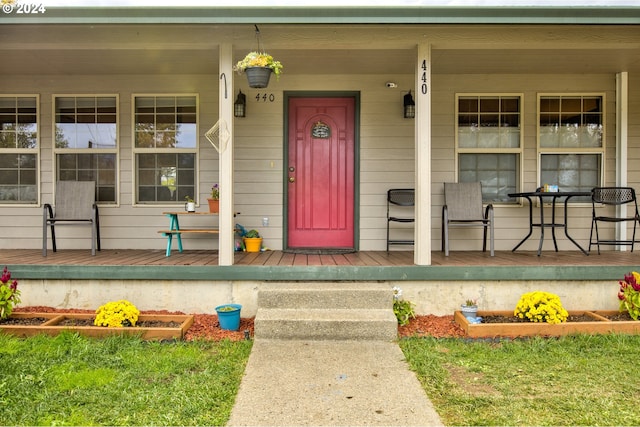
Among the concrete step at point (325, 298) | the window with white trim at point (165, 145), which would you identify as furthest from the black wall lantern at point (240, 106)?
the concrete step at point (325, 298)

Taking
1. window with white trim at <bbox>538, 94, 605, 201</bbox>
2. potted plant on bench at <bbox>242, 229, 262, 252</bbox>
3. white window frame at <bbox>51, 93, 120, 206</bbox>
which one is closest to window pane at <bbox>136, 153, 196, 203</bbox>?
white window frame at <bbox>51, 93, 120, 206</bbox>

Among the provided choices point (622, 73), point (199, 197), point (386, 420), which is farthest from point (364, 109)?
point (386, 420)

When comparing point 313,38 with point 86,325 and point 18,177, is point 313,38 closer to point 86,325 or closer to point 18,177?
point 86,325

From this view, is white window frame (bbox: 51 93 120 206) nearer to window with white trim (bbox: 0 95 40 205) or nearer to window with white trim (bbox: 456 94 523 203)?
window with white trim (bbox: 0 95 40 205)

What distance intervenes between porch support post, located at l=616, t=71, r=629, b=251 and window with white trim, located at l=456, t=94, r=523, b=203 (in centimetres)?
111

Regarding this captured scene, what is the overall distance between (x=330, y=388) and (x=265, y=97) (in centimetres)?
367

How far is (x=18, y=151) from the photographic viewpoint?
539 cm

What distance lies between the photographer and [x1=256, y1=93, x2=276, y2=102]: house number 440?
17.4ft

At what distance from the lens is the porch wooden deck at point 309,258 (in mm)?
4090

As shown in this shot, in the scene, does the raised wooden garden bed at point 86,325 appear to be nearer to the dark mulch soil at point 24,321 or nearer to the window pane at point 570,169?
the dark mulch soil at point 24,321

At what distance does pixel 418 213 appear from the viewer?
4.00 meters

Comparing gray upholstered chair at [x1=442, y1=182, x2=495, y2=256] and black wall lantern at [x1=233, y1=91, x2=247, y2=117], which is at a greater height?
black wall lantern at [x1=233, y1=91, x2=247, y2=117]

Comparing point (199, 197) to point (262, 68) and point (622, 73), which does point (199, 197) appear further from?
point (622, 73)

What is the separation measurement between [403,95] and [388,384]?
3645 mm
